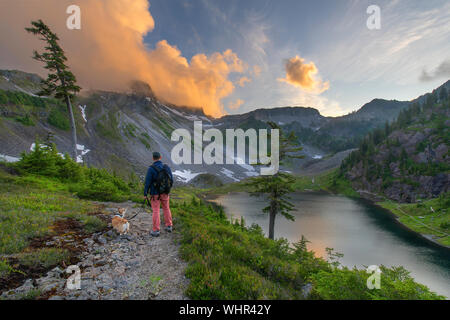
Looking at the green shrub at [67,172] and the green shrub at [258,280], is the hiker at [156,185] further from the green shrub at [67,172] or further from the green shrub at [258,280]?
the green shrub at [67,172]

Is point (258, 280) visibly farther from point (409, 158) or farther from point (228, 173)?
point (228, 173)

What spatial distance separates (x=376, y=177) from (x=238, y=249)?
13350cm

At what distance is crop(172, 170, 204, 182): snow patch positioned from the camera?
10857 cm

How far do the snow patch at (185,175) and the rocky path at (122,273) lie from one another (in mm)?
102667

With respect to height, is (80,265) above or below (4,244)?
below

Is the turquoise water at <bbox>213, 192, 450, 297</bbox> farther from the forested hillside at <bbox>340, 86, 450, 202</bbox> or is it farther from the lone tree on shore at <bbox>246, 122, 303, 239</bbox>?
the forested hillside at <bbox>340, 86, 450, 202</bbox>

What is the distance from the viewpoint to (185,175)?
11688cm

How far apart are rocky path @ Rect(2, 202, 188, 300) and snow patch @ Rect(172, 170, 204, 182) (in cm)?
10267

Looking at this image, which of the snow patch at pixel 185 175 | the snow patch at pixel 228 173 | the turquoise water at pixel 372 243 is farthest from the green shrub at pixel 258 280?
the snow patch at pixel 228 173

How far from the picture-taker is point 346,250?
32.6m

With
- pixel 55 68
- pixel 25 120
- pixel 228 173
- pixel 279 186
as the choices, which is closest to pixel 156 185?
pixel 279 186

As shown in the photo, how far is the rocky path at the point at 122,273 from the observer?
4.06m

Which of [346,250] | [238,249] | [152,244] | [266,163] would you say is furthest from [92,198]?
[346,250]

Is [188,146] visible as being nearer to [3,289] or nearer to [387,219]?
[387,219]
